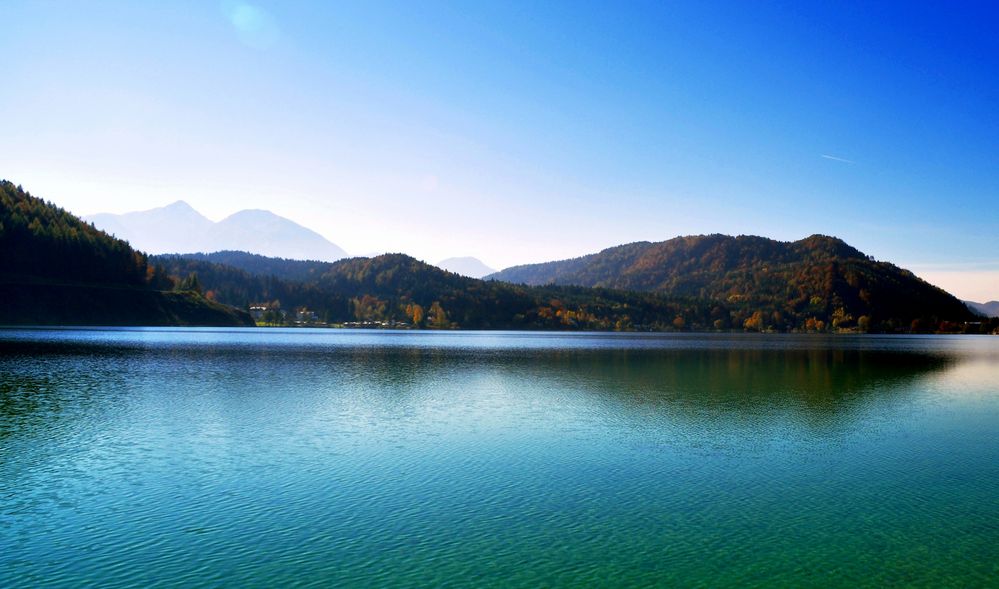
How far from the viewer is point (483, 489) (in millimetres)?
24844

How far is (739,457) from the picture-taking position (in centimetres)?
3109

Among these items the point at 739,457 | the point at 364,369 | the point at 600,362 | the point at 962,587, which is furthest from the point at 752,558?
the point at 600,362

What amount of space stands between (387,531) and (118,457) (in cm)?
1553

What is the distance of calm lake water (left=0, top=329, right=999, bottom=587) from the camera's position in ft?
55.7

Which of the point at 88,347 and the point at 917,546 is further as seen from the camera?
the point at 88,347

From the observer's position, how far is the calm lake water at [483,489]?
16969 mm

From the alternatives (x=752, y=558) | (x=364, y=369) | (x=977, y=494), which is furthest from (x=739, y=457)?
(x=364, y=369)

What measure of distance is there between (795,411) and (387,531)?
123 ft

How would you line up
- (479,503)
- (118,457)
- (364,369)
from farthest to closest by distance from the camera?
(364,369)
(118,457)
(479,503)

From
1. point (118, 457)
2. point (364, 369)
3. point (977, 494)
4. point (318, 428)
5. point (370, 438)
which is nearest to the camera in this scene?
point (977, 494)

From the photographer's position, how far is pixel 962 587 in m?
16.3

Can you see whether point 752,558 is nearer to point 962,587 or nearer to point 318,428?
point 962,587

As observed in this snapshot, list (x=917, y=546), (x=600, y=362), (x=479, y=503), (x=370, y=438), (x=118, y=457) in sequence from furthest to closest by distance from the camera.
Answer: (x=600, y=362), (x=370, y=438), (x=118, y=457), (x=479, y=503), (x=917, y=546)

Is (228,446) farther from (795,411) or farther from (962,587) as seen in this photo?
(795,411)
